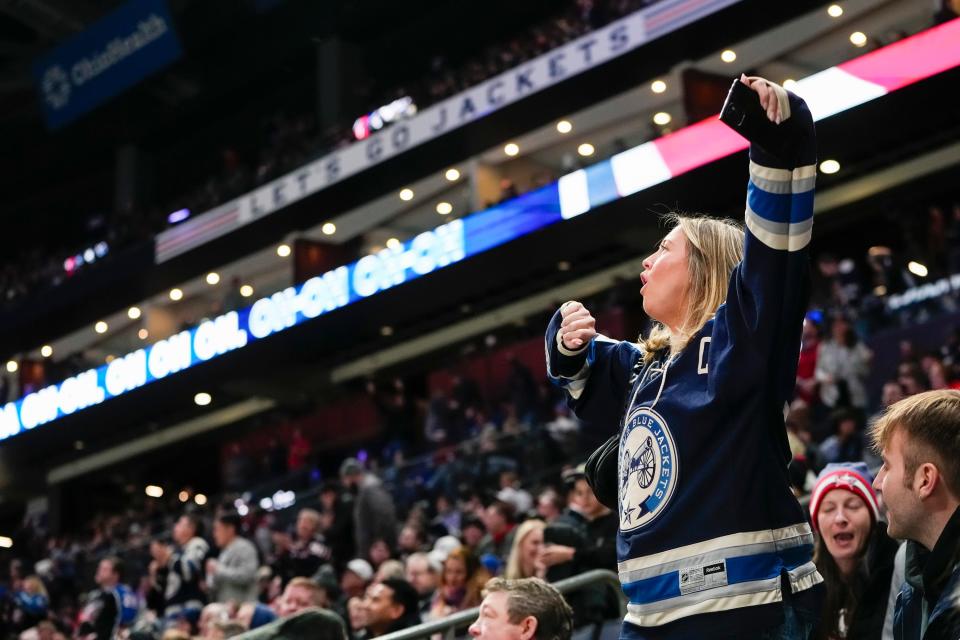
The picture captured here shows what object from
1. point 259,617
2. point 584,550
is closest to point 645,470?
point 584,550

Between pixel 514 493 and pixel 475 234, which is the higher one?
pixel 475 234

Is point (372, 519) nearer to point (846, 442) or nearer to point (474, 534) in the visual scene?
point (474, 534)

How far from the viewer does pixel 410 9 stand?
78.0 feet

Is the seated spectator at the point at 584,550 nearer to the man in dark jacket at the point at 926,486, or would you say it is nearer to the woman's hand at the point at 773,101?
the man in dark jacket at the point at 926,486

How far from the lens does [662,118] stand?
17234 mm

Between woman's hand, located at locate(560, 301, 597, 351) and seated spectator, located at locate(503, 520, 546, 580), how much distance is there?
321 centimetres

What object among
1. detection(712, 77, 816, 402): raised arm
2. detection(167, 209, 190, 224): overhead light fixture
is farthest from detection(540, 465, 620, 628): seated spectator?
detection(167, 209, 190, 224): overhead light fixture

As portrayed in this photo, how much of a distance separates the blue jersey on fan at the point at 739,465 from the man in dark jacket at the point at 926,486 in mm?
231

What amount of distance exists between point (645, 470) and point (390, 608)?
373 centimetres

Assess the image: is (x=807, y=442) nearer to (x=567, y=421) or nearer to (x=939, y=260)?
(x=567, y=421)

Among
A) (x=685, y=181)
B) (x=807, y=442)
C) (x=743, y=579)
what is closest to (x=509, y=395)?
(x=685, y=181)

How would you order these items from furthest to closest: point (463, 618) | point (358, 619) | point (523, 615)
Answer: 1. point (358, 619)
2. point (463, 618)
3. point (523, 615)

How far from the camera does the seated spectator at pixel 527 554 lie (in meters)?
5.80

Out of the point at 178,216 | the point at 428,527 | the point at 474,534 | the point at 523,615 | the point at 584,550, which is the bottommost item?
the point at 523,615
